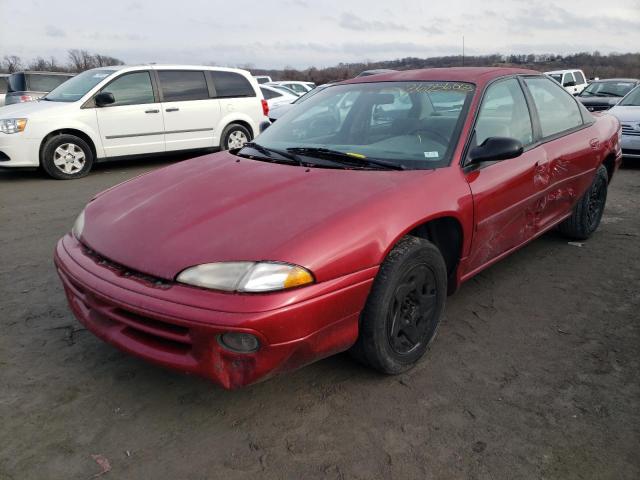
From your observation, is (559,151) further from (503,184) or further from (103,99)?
(103,99)

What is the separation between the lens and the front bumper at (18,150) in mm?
7055

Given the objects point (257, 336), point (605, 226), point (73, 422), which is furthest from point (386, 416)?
point (605, 226)

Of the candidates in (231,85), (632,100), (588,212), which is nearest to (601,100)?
(632,100)

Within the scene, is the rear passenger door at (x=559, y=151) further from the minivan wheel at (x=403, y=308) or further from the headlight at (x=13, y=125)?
the headlight at (x=13, y=125)

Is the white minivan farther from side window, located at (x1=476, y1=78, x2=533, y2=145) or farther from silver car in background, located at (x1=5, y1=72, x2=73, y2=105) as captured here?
silver car in background, located at (x1=5, y1=72, x2=73, y2=105)

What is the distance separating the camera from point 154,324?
2123mm

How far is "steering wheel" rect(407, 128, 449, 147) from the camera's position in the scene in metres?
2.94

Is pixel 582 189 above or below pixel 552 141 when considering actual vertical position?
below

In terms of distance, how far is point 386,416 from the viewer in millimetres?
2305

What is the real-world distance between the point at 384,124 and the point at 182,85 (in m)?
6.08

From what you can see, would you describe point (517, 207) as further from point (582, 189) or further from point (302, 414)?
point (302, 414)

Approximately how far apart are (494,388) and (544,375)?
0.31 m

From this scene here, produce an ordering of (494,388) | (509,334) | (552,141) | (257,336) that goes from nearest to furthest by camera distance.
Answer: (257,336)
(494,388)
(509,334)
(552,141)

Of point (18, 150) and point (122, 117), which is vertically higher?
point (122, 117)
